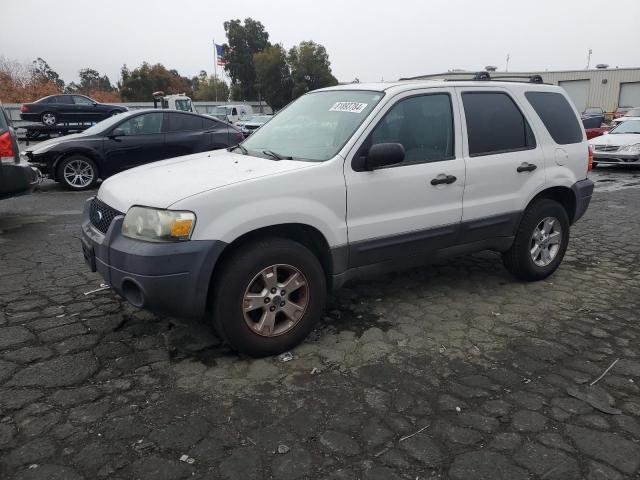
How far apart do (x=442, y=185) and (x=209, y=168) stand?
1.75 metres

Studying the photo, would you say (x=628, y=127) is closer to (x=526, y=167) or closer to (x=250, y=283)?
(x=526, y=167)

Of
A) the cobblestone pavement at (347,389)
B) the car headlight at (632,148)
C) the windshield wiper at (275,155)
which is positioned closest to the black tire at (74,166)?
the cobblestone pavement at (347,389)

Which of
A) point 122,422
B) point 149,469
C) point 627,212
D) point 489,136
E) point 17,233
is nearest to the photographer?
point 149,469

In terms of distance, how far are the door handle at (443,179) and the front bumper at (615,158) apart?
426 inches

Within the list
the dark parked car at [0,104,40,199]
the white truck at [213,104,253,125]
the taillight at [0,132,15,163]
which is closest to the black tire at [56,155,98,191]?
the dark parked car at [0,104,40,199]

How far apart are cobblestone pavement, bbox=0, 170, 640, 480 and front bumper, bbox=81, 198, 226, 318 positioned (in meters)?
0.47

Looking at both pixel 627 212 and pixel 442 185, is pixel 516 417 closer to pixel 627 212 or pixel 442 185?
pixel 442 185

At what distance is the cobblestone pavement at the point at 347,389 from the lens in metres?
2.39

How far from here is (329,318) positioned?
3977 mm

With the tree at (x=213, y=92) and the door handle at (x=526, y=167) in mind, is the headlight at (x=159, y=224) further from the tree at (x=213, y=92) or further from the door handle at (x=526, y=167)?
the tree at (x=213, y=92)

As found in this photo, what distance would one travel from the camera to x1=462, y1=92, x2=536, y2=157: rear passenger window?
4141mm

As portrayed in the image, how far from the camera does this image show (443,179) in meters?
3.89

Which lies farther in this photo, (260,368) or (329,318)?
(329,318)

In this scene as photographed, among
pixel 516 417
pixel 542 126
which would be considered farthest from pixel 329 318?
pixel 542 126
